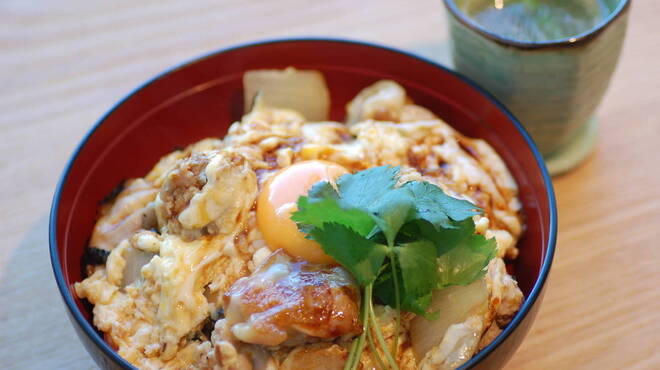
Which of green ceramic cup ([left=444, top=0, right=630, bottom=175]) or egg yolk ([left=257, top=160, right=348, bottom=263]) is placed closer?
egg yolk ([left=257, top=160, right=348, bottom=263])

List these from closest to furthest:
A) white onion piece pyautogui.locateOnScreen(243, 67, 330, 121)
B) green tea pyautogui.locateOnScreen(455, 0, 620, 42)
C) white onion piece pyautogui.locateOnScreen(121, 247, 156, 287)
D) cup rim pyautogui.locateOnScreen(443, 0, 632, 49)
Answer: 1. white onion piece pyautogui.locateOnScreen(121, 247, 156, 287)
2. cup rim pyautogui.locateOnScreen(443, 0, 632, 49)
3. green tea pyautogui.locateOnScreen(455, 0, 620, 42)
4. white onion piece pyautogui.locateOnScreen(243, 67, 330, 121)

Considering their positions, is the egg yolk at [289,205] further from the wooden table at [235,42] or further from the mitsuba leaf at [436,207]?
the wooden table at [235,42]

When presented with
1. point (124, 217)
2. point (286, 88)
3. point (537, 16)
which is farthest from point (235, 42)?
point (537, 16)

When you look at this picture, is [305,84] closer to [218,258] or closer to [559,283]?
[218,258]

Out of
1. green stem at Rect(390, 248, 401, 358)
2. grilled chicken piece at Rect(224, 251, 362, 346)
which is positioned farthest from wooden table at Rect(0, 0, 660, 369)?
grilled chicken piece at Rect(224, 251, 362, 346)

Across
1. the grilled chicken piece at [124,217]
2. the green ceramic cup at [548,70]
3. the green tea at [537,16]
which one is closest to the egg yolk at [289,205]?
the grilled chicken piece at [124,217]

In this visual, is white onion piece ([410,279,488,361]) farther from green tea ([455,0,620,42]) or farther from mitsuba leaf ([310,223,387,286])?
green tea ([455,0,620,42])

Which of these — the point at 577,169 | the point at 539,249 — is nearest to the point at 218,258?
the point at 539,249
